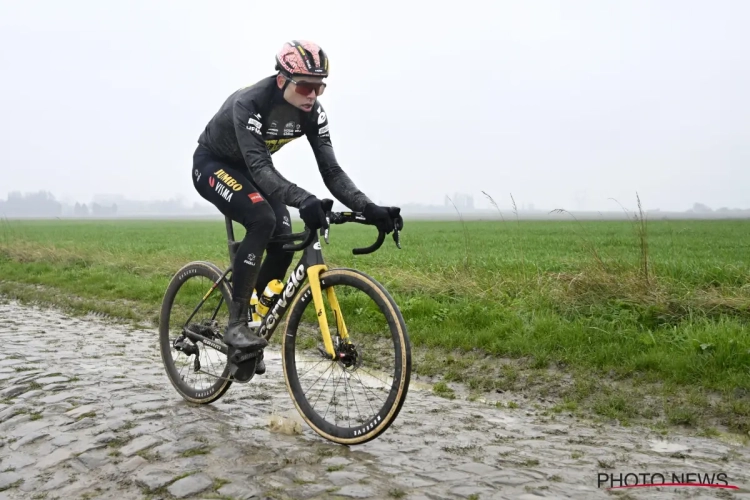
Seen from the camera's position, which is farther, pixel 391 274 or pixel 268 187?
pixel 391 274

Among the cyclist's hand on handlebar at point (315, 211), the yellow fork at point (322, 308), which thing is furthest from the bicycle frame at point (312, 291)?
the cyclist's hand on handlebar at point (315, 211)

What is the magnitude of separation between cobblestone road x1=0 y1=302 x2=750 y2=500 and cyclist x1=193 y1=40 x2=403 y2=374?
82 centimetres

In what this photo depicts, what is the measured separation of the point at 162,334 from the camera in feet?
21.5

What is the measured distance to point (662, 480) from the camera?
393cm

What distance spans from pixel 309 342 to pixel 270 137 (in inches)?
75.4

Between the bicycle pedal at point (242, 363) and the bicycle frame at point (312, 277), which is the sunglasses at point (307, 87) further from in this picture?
the bicycle pedal at point (242, 363)

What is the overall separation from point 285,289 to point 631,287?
528cm

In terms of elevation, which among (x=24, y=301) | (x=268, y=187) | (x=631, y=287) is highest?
(x=268, y=187)

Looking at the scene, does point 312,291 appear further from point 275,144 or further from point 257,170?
point 275,144

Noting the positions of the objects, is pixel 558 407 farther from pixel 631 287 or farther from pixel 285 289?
pixel 631 287

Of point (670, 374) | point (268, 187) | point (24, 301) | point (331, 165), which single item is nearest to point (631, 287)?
point (670, 374)

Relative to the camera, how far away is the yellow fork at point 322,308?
466cm

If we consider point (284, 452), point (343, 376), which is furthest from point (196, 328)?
point (284, 452)

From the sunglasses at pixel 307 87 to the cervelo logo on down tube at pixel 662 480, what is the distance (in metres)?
3.30
